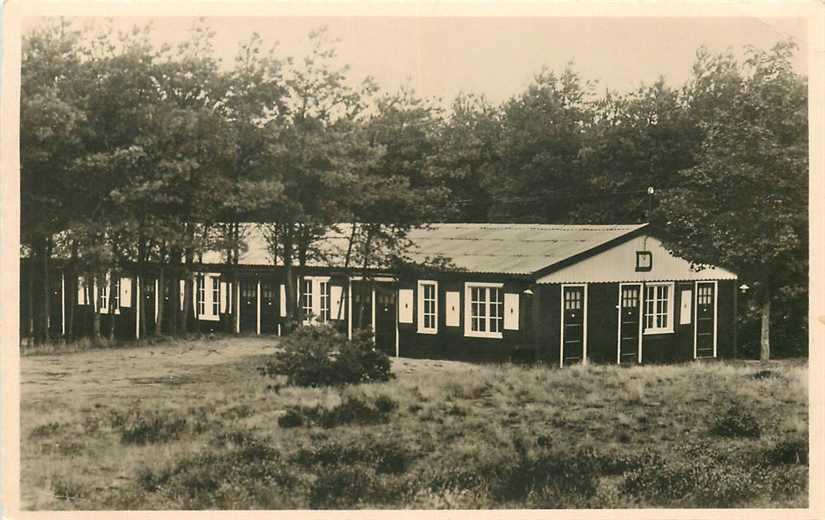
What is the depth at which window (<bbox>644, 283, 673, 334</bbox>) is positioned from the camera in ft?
26.3

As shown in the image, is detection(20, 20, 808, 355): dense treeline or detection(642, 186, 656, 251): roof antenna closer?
detection(20, 20, 808, 355): dense treeline

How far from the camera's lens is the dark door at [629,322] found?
792 centimetres

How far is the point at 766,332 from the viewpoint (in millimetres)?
7949

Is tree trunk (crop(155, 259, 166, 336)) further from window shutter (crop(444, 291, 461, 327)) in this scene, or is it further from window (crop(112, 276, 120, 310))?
window shutter (crop(444, 291, 461, 327))

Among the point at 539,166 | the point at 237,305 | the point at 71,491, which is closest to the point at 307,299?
the point at 237,305

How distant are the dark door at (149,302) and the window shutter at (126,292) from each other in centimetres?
9

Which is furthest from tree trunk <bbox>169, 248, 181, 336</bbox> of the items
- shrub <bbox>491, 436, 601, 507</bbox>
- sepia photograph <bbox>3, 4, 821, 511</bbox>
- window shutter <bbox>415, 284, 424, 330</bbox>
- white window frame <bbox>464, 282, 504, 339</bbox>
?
shrub <bbox>491, 436, 601, 507</bbox>

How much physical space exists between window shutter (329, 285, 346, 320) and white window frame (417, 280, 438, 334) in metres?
0.57

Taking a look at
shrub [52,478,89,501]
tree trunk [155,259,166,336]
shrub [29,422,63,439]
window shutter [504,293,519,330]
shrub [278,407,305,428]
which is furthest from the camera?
tree trunk [155,259,166,336]

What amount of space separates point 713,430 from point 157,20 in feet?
16.5

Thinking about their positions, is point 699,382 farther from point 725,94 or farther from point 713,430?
point 725,94

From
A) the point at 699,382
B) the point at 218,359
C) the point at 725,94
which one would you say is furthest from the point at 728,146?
the point at 218,359

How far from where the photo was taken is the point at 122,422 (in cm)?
756

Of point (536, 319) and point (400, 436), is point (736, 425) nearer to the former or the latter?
point (536, 319)
